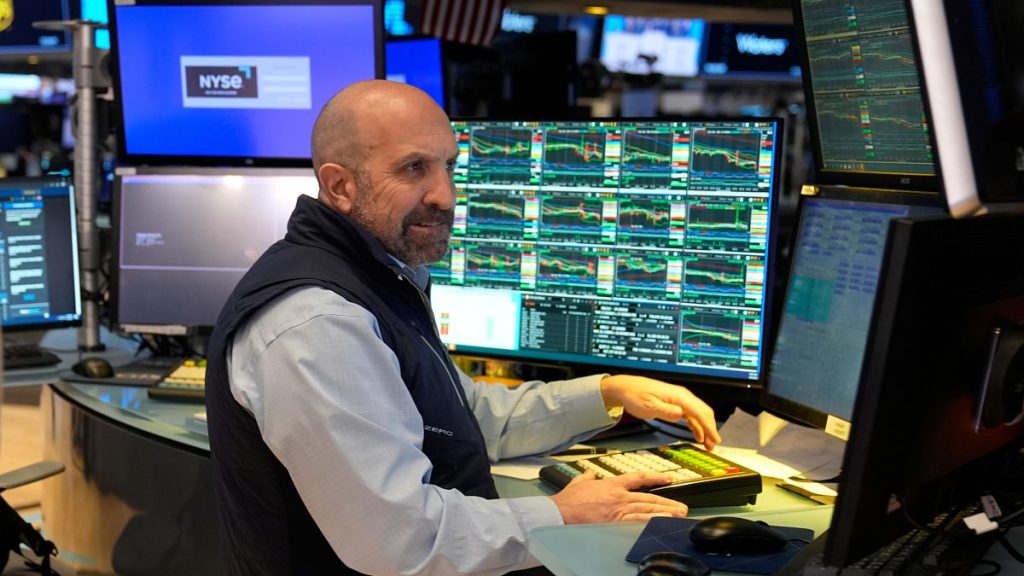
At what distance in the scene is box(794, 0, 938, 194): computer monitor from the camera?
157 centimetres

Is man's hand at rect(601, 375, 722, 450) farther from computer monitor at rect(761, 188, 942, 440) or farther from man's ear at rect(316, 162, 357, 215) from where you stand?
man's ear at rect(316, 162, 357, 215)

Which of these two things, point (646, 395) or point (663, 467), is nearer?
point (663, 467)

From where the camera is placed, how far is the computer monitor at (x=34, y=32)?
238 inches

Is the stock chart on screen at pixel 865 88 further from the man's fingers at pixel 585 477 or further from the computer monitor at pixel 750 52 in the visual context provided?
the computer monitor at pixel 750 52

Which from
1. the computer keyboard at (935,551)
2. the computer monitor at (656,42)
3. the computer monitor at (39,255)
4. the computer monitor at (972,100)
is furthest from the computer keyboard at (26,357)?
the computer monitor at (656,42)

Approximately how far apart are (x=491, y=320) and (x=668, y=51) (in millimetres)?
7972

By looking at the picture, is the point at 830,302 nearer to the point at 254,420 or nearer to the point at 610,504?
the point at 610,504

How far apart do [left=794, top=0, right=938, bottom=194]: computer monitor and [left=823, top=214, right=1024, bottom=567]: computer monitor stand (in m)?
0.57

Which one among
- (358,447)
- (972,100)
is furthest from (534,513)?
(972,100)

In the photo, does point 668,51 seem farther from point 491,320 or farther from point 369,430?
point 369,430

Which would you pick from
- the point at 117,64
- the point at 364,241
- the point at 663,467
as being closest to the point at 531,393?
the point at 663,467

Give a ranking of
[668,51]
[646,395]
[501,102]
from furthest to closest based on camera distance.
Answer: [668,51] → [501,102] → [646,395]

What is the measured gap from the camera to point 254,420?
1437mm

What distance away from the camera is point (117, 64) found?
265cm
